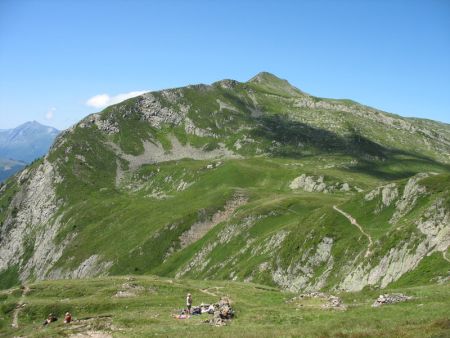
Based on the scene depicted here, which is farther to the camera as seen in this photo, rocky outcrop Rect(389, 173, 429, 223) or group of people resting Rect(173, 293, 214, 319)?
rocky outcrop Rect(389, 173, 429, 223)

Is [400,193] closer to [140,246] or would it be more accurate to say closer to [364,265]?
[364,265]

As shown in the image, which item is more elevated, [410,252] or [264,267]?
[410,252]

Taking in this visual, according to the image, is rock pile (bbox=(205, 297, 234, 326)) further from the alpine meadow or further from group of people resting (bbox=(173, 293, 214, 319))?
group of people resting (bbox=(173, 293, 214, 319))

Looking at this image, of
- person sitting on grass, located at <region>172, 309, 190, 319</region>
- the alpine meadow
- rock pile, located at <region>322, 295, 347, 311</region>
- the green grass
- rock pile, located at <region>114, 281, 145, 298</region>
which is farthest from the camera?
rock pile, located at <region>114, 281, 145, 298</region>

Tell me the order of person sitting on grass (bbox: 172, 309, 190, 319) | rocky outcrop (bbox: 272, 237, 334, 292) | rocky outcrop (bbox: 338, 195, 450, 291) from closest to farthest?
person sitting on grass (bbox: 172, 309, 190, 319) → rocky outcrop (bbox: 338, 195, 450, 291) → rocky outcrop (bbox: 272, 237, 334, 292)

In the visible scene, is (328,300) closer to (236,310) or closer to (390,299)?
(390,299)

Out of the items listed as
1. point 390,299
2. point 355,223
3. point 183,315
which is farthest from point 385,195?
point 183,315

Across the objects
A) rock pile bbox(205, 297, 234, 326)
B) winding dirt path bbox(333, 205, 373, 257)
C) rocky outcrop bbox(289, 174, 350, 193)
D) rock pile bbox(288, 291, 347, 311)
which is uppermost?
rocky outcrop bbox(289, 174, 350, 193)

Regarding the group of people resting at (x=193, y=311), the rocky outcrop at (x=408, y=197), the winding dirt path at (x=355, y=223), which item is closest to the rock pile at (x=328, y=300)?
the group of people resting at (x=193, y=311)

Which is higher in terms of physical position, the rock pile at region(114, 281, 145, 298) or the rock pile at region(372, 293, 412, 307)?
the rock pile at region(372, 293, 412, 307)

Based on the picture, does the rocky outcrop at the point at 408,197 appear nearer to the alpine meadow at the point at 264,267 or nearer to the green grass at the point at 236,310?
the alpine meadow at the point at 264,267

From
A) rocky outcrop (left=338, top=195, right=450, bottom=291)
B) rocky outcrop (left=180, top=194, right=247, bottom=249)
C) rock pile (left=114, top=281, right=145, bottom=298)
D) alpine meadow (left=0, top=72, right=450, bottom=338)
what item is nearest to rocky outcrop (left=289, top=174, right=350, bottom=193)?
alpine meadow (left=0, top=72, right=450, bottom=338)

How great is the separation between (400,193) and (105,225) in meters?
134

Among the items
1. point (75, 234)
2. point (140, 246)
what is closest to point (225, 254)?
point (140, 246)
